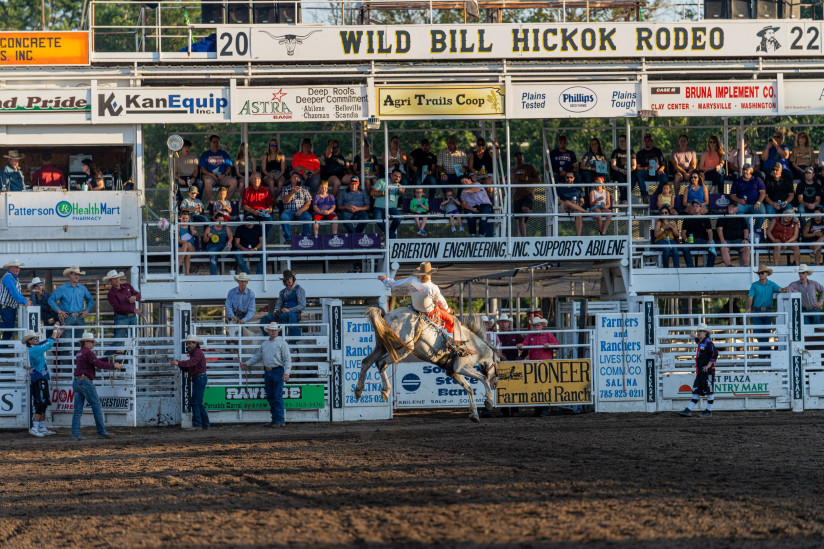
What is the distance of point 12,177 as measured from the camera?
2273 centimetres

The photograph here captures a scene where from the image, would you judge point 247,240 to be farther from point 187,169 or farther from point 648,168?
point 648,168

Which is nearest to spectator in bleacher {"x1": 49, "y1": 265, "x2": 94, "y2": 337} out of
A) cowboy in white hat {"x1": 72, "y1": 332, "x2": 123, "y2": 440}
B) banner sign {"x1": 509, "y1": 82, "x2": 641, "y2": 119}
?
cowboy in white hat {"x1": 72, "y1": 332, "x2": 123, "y2": 440}

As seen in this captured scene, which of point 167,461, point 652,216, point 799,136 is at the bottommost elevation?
point 167,461

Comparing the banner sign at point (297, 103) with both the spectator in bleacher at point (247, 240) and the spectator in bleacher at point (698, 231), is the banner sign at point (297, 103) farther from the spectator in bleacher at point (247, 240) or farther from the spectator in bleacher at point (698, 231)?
the spectator in bleacher at point (698, 231)

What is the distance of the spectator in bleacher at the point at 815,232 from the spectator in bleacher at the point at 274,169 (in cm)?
1071

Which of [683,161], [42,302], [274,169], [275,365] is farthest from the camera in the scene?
[683,161]

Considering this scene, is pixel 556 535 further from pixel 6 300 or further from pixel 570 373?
pixel 6 300

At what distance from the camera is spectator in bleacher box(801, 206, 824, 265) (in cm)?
2312

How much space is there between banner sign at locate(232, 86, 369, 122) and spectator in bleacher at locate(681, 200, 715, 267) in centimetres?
692

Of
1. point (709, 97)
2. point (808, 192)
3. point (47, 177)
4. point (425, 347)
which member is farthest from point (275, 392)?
point (808, 192)

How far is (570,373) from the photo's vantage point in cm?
2086

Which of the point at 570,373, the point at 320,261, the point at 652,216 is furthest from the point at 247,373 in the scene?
the point at 652,216

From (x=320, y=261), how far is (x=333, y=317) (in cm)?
315

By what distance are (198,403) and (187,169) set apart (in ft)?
18.9
